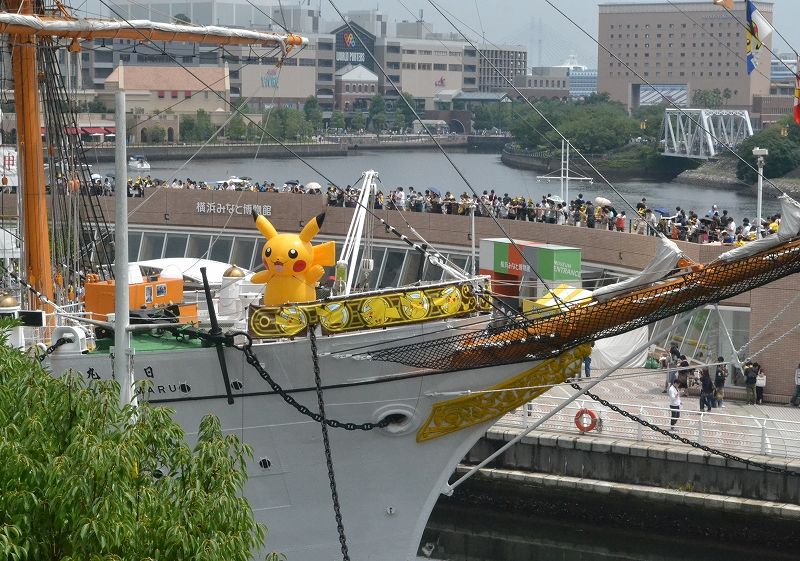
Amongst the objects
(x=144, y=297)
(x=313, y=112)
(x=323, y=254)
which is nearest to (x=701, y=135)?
(x=313, y=112)

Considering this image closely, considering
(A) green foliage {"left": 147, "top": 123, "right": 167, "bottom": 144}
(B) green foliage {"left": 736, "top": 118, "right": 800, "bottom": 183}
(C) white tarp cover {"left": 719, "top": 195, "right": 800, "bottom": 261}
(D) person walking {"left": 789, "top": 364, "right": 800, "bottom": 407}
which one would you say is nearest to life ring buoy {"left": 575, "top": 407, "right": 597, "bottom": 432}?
(D) person walking {"left": 789, "top": 364, "right": 800, "bottom": 407}

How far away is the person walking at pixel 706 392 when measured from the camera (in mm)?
24770

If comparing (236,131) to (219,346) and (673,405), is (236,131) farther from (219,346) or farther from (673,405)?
(219,346)

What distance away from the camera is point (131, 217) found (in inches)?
1495

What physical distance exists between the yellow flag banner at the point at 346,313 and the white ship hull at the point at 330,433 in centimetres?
22

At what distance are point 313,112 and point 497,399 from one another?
128 metres

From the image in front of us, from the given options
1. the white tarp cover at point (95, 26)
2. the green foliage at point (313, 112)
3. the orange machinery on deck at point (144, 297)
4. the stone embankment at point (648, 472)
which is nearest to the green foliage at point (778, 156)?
the green foliage at point (313, 112)

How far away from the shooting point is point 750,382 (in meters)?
25.8

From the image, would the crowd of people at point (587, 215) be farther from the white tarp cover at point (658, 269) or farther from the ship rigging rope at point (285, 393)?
the ship rigging rope at point (285, 393)

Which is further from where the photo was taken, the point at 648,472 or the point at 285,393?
the point at 648,472

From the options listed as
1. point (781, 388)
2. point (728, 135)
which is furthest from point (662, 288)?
point (728, 135)

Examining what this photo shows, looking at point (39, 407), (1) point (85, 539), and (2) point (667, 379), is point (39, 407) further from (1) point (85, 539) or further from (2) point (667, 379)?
(2) point (667, 379)

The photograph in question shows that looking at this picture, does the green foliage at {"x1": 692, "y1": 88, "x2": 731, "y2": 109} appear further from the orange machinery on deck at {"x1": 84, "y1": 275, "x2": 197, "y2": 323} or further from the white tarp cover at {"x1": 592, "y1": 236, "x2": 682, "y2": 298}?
the white tarp cover at {"x1": 592, "y1": 236, "x2": 682, "y2": 298}

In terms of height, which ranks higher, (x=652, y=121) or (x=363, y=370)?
(x=652, y=121)
